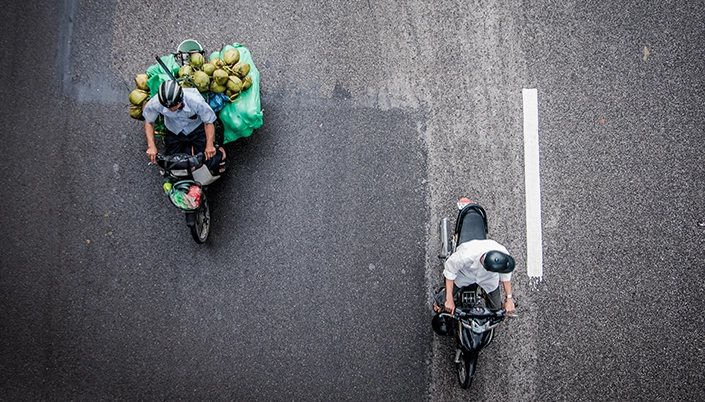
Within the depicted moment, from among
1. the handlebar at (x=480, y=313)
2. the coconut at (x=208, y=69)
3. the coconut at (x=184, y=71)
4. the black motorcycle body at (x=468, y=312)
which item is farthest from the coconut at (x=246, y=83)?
the handlebar at (x=480, y=313)

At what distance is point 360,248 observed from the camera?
5.10 meters

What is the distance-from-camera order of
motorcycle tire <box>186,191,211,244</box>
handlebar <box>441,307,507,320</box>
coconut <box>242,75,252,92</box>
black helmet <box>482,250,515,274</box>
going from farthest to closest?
motorcycle tire <box>186,191,211,244</box>, coconut <box>242,75,252,92</box>, handlebar <box>441,307,507,320</box>, black helmet <box>482,250,515,274</box>

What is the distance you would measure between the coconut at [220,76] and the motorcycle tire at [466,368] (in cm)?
373

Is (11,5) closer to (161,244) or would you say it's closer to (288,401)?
(161,244)

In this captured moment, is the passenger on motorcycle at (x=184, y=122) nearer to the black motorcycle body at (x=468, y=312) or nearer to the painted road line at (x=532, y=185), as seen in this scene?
the black motorcycle body at (x=468, y=312)

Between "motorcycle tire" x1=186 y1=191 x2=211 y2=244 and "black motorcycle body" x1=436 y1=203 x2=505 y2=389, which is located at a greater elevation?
"motorcycle tire" x1=186 y1=191 x2=211 y2=244

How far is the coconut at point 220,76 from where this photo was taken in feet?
14.8

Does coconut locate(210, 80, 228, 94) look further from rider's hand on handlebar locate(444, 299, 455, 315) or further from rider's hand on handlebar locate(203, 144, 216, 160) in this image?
rider's hand on handlebar locate(444, 299, 455, 315)

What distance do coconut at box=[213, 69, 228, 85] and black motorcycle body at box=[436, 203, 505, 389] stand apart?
2817mm

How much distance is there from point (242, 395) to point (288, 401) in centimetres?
53

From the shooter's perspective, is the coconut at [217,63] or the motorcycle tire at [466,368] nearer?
the motorcycle tire at [466,368]

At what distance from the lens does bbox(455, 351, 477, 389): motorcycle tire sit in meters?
4.48

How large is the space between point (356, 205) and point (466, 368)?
83.3 inches

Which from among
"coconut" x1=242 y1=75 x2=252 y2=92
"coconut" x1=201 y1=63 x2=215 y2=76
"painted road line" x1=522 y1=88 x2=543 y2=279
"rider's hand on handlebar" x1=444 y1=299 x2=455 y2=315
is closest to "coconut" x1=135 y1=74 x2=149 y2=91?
"coconut" x1=201 y1=63 x2=215 y2=76
